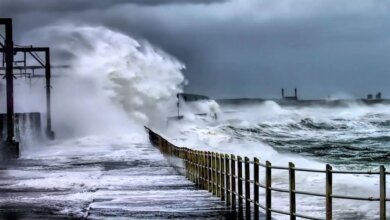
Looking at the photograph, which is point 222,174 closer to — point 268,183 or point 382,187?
point 268,183

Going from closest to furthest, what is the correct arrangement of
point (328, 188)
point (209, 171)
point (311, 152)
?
point (328, 188), point (209, 171), point (311, 152)

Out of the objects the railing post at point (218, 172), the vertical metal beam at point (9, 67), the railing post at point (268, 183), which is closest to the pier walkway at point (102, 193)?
the railing post at point (218, 172)

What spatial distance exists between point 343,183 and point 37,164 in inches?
509

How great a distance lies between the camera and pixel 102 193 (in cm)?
2050

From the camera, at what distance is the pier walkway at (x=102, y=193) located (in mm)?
15938

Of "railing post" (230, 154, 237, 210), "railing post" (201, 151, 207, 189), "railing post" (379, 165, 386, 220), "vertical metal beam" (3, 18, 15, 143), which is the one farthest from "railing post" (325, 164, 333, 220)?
"vertical metal beam" (3, 18, 15, 143)

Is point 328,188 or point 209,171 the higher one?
point 328,188

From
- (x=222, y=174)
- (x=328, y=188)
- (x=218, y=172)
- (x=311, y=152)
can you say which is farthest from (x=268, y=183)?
(x=311, y=152)

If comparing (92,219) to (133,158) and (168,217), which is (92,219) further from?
(133,158)

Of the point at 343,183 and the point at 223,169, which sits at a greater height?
the point at 223,169

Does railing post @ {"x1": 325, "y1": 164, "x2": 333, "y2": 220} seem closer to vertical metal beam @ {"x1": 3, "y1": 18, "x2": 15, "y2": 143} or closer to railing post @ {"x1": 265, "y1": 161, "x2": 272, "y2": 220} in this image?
railing post @ {"x1": 265, "y1": 161, "x2": 272, "y2": 220}

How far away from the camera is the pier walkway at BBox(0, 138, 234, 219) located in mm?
15938

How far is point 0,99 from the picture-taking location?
8756cm

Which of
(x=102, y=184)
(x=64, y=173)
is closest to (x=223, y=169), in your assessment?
(x=102, y=184)
